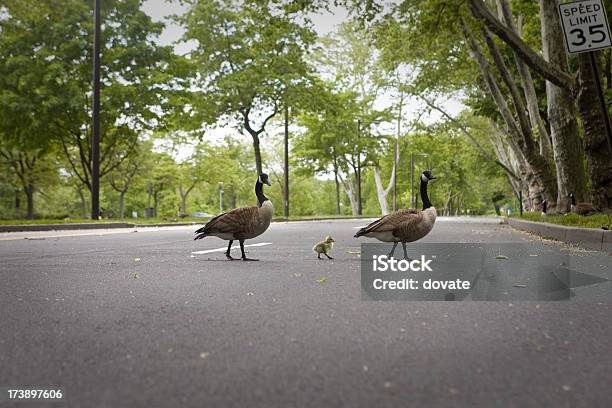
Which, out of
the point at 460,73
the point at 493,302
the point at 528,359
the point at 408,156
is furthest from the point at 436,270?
the point at 408,156

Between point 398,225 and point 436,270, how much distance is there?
2.16 feet

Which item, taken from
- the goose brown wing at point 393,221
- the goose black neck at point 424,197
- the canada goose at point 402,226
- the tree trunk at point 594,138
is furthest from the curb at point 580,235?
the goose brown wing at point 393,221

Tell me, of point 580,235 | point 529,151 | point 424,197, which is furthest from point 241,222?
point 529,151

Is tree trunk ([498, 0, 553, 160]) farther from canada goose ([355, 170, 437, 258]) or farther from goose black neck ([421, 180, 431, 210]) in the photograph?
canada goose ([355, 170, 437, 258])

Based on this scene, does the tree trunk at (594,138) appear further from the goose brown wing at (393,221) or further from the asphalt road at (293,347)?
the asphalt road at (293,347)

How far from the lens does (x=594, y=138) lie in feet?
45.5

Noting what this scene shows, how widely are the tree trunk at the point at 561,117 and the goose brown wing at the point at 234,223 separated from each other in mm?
11861

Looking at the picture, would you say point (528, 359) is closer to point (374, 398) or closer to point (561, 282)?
point (374, 398)

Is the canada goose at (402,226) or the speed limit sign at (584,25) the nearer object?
the canada goose at (402,226)

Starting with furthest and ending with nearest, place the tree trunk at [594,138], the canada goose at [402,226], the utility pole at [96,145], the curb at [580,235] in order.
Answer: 1. the utility pole at [96,145]
2. the tree trunk at [594,138]
3. the curb at [580,235]
4. the canada goose at [402,226]

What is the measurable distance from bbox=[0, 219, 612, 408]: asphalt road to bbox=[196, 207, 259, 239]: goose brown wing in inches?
56.6

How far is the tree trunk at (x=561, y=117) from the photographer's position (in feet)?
48.6

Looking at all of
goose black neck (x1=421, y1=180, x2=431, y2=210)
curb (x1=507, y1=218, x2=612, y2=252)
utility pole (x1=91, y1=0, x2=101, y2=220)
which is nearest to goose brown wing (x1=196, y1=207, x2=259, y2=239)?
goose black neck (x1=421, y1=180, x2=431, y2=210)

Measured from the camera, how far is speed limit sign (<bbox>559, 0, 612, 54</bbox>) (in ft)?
28.5
